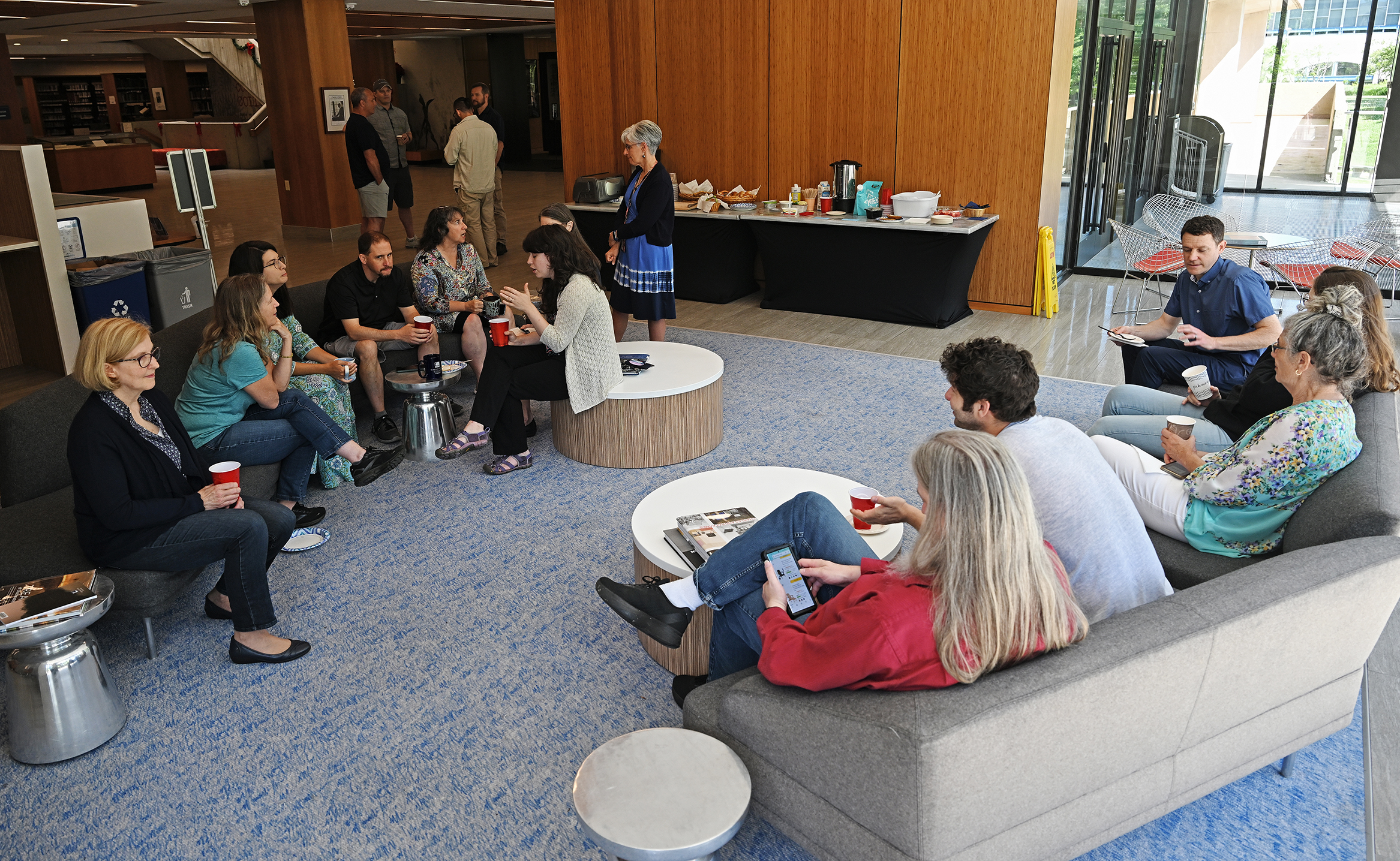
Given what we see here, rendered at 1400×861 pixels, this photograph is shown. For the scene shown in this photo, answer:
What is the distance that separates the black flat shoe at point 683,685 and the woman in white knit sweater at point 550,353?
1915 millimetres

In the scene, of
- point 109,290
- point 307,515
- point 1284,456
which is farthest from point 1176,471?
point 109,290

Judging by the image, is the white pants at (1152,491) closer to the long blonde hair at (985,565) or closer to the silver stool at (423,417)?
the long blonde hair at (985,565)

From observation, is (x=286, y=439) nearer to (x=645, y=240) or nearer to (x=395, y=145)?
(x=645, y=240)

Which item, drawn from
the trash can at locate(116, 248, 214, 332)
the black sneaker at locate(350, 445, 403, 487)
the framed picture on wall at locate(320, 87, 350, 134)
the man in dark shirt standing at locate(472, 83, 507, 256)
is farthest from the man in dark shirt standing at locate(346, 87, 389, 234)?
the black sneaker at locate(350, 445, 403, 487)

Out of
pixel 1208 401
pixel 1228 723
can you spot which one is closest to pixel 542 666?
pixel 1228 723

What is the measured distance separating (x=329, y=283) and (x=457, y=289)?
2.32ft

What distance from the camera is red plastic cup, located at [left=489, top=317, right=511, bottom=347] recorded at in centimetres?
459

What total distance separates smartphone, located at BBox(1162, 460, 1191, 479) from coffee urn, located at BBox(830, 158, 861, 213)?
4.63 meters

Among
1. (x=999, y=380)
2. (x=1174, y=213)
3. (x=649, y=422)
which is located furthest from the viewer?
(x=1174, y=213)

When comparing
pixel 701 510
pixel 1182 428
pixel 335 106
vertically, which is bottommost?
pixel 701 510

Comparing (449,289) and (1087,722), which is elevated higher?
(449,289)

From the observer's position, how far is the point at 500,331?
4.62 meters

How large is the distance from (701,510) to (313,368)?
2.29 meters

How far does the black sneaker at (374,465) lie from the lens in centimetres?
462
